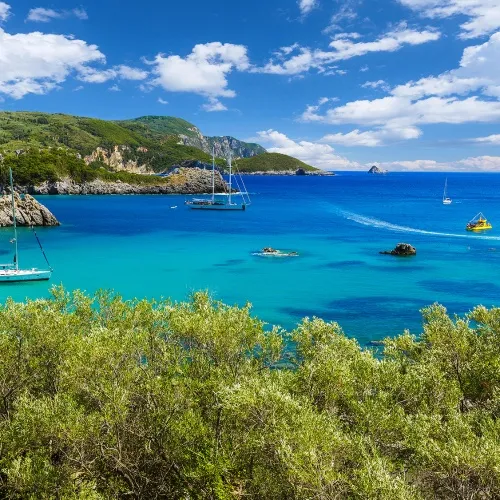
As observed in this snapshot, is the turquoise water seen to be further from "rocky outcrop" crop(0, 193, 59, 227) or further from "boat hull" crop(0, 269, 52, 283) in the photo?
"rocky outcrop" crop(0, 193, 59, 227)

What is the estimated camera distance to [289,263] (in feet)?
247

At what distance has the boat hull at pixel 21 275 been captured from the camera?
5934 cm

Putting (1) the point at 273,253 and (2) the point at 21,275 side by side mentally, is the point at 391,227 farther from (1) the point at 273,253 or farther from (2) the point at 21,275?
(2) the point at 21,275

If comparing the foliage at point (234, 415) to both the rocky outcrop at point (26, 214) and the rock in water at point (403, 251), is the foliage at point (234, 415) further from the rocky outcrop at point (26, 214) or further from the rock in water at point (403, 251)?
the rocky outcrop at point (26, 214)

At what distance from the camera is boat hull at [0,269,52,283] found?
59344 millimetres

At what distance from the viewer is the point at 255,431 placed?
1470 centimetres

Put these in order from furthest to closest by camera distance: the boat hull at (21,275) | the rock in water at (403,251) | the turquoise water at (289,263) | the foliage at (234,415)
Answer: the rock in water at (403,251), the boat hull at (21,275), the turquoise water at (289,263), the foliage at (234,415)

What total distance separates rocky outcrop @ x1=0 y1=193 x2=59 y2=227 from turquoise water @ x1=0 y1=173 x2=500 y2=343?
5470mm

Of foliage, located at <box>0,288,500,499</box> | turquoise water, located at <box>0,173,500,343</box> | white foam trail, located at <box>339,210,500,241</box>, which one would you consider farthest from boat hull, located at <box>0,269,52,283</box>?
white foam trail, located at <box>339,210,500,241</box>

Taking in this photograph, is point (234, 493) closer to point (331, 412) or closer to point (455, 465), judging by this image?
point (331, 412)

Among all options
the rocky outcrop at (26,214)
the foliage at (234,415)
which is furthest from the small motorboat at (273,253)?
the rocky outcrop at (26,214)

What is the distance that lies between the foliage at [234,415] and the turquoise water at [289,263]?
896 inches

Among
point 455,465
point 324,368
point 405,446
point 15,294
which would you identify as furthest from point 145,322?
point 15,294

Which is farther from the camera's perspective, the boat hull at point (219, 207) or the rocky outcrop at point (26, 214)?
the boat hull at point (219, 207)
